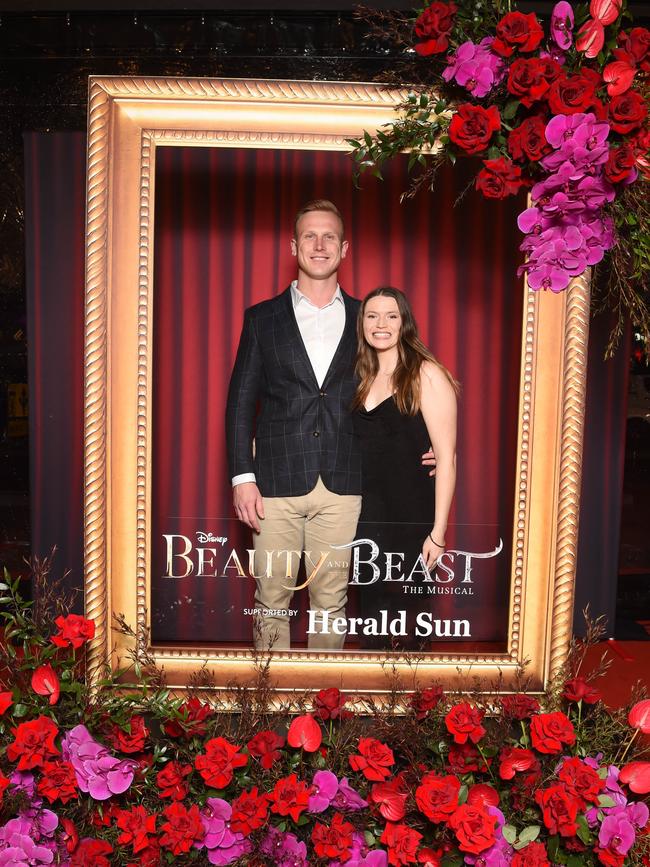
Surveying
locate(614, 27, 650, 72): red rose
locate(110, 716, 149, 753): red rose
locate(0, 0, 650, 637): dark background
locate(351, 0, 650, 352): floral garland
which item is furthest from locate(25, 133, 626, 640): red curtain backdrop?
locate(0, 0, 650, 637): dark background

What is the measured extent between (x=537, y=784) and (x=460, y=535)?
505mm

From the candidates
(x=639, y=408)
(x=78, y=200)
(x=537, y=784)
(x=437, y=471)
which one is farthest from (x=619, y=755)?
(x=78, y=200)

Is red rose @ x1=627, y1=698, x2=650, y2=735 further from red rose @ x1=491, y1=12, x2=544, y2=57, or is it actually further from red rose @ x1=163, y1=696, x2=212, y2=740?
red rose @ x1=491, y1=12, x2=544, y2=57

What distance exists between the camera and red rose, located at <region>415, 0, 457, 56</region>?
4.25 feet

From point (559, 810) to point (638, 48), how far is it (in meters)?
1.34

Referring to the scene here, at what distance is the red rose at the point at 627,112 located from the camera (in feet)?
3.98

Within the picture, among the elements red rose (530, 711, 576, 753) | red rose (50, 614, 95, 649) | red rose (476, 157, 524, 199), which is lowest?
red rose (530, 711, 576, 753)

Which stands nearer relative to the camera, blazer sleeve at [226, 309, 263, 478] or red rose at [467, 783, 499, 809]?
red rose at [467, 783, 499, 809]

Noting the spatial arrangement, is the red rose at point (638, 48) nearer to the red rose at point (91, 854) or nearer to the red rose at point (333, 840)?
the red rose at point (333, 840)

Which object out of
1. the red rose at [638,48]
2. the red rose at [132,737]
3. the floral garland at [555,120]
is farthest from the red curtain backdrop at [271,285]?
the red rose at [638,48]

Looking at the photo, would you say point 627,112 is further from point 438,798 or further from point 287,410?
point 438,798

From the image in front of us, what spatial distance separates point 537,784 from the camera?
4.28ft

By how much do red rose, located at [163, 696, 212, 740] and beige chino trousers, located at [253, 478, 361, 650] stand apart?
23 centimetres

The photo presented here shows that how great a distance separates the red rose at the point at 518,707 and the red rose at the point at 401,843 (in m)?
0.29
